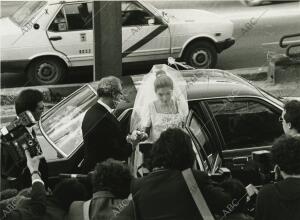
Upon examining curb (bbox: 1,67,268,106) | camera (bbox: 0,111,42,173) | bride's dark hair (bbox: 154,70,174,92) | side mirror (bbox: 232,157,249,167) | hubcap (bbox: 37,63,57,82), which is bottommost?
curb (bbox: 1,67,268,106)

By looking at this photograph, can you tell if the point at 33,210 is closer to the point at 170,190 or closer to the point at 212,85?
the point at 170,190

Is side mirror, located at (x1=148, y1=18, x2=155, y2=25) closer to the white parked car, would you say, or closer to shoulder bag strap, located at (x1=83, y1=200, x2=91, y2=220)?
the white parked car

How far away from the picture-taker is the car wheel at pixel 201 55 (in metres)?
9.95

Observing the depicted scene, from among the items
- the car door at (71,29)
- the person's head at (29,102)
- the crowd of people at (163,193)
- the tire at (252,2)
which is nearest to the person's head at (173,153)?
the crowd of people at (163,193)

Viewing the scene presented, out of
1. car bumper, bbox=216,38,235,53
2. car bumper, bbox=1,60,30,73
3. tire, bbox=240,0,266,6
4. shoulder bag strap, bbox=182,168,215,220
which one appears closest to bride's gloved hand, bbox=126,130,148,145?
shoulder bag strap, bbox=182,168,215,220

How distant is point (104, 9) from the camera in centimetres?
689

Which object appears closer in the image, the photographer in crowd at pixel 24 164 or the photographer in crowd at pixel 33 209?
the photographer in crowd at pixel 33 209

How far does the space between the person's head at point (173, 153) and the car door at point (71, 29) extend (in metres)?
6.15

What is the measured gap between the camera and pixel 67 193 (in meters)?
3.76

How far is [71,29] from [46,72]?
2.61ft

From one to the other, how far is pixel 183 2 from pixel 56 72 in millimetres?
5524

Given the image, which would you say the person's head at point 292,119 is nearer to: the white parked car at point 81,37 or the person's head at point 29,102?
the person's head at point 29,102

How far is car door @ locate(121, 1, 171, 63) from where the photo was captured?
9641 millimetres

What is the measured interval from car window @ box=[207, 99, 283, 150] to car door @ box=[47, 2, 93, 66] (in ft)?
12.7
